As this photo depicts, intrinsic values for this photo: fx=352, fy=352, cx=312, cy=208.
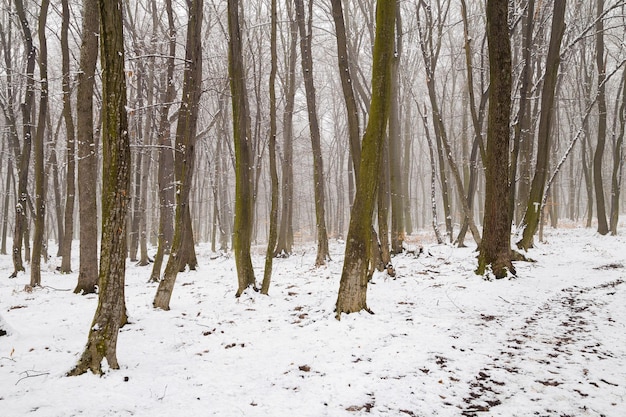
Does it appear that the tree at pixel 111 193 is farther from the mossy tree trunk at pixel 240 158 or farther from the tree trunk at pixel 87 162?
the tree trunk at pixel 87 162

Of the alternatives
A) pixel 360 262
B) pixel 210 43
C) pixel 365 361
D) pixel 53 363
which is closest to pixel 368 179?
pixel 360 262

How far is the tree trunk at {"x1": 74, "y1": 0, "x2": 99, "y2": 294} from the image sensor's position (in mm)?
7918

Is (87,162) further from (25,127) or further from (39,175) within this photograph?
(25,127)

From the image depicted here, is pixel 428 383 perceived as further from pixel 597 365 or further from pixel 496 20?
pixel 496 20

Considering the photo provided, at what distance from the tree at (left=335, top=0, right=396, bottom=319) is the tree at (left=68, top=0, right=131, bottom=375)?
3150mm

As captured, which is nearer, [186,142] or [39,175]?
[186,142]

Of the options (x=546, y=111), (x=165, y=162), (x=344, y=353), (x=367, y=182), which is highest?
(x=546, y=111)

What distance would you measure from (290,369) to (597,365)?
3.24 m

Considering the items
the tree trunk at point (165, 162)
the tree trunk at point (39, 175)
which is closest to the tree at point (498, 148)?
the tree trunk at point (165, 162)

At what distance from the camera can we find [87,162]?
8.20 meters

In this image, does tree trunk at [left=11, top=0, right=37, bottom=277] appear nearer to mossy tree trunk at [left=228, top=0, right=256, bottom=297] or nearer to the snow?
the snow

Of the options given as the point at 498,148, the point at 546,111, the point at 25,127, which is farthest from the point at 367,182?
the point at 25,127

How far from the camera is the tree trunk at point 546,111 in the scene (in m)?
9.73

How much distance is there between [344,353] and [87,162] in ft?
24.3
